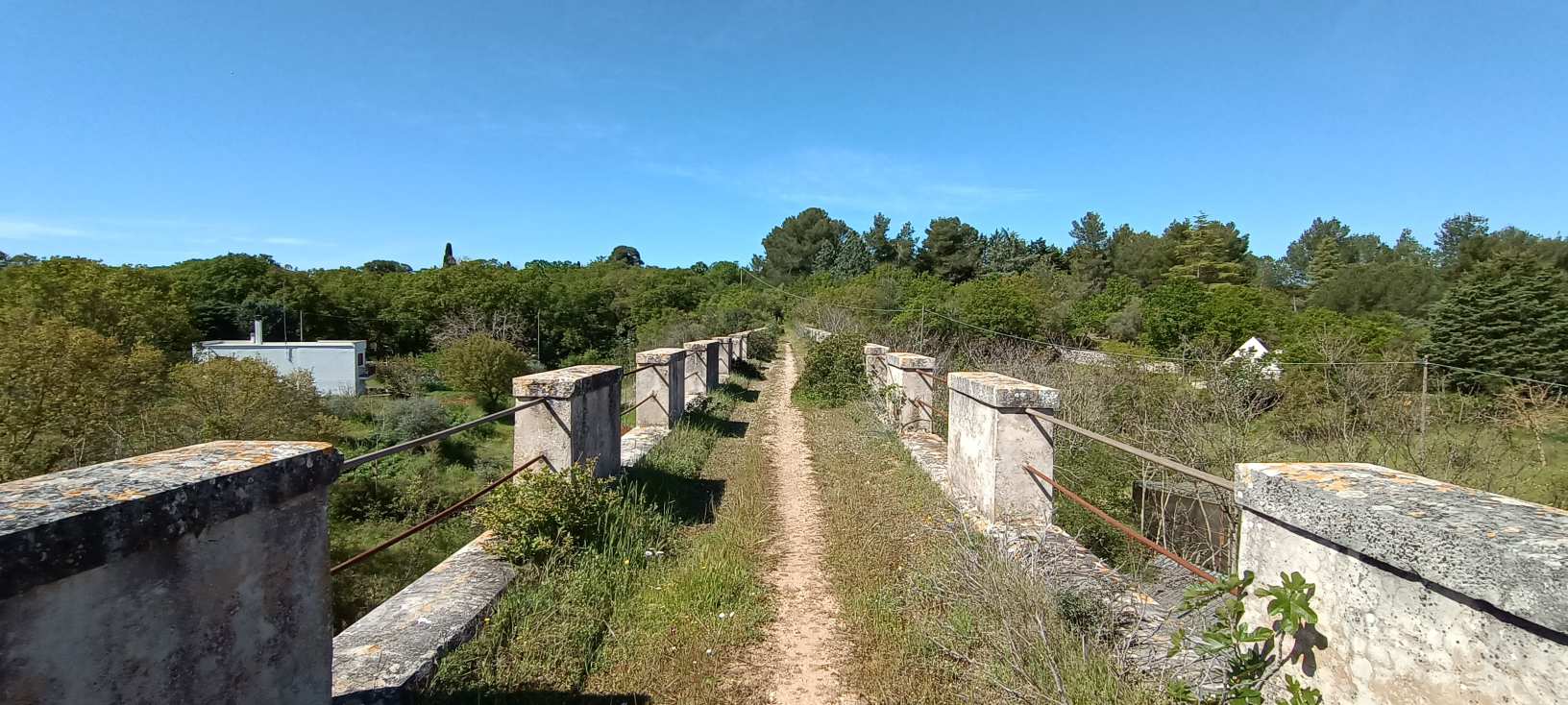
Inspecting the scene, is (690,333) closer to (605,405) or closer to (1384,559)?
(605,405)

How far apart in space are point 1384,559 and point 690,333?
28843 millimetres

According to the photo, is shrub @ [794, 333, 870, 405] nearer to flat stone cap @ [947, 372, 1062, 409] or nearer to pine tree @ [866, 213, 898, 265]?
flat stone cap @ [947, 372, 1062, 409]

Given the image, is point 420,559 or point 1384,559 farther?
point 420,559

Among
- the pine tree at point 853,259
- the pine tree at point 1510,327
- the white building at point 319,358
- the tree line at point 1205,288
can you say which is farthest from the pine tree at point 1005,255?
the white building at point 319,358

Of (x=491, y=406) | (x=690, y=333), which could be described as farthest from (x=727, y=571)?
(x=491, y=406)

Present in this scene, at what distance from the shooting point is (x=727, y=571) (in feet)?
13.8

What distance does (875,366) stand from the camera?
11156mm

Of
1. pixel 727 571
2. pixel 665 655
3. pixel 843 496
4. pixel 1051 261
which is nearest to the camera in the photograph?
pixel 665 655

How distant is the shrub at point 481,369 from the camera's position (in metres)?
36.9

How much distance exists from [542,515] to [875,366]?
760 centimetres

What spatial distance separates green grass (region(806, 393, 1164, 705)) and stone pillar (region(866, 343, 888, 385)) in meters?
5.62

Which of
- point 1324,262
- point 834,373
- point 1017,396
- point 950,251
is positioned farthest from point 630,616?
point 1324,262

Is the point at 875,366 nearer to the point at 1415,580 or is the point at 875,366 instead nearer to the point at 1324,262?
the point at 1415,580

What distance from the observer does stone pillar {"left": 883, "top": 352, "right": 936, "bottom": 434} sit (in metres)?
8.17
